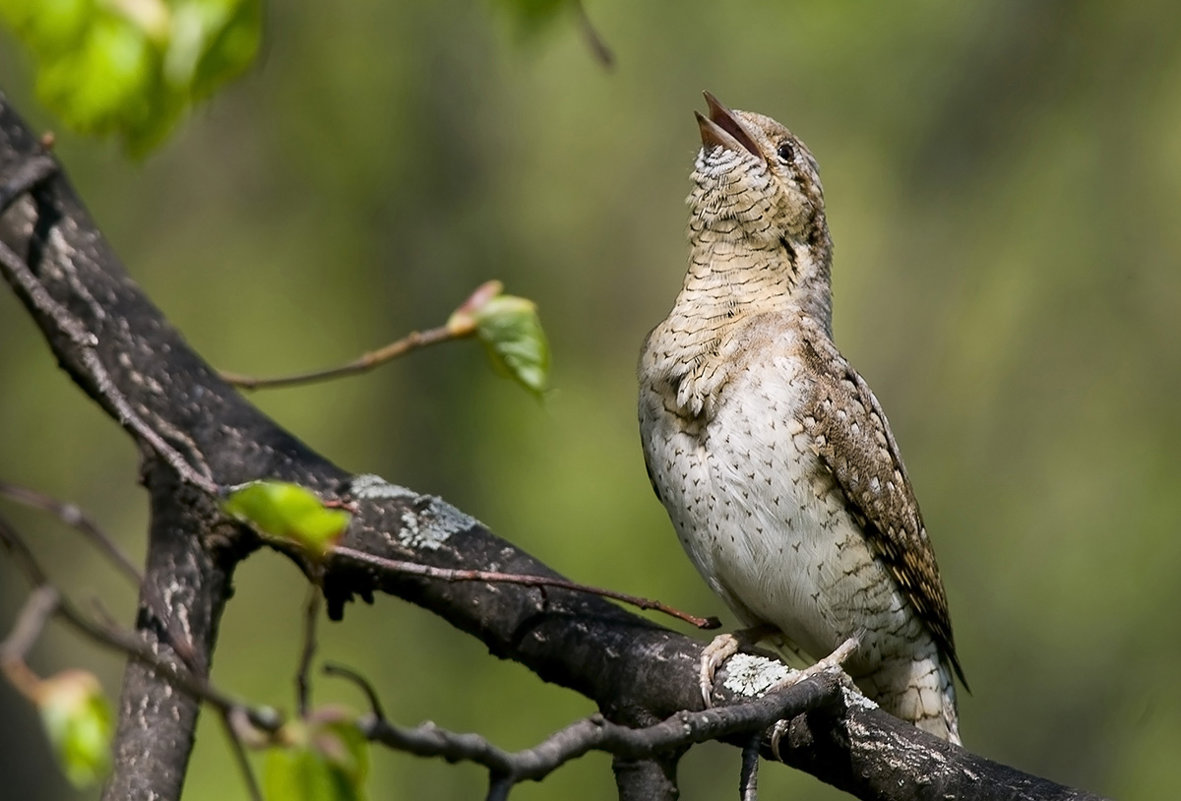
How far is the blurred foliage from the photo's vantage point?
145cm

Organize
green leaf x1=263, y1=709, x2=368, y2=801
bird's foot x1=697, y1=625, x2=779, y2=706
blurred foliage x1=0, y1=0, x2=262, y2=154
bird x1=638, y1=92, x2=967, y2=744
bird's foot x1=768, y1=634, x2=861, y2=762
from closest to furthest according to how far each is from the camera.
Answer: green leaf x1=263, y1=709, x2=368, y2=801 → blurred foliage x1=0, y1=0, x2=262, y2=154 → bird's foot x1=768, y1=634, x2=861, y2=762 → bird's foot x1=697, y1=625, x2=779, y2=706 → bird x1=638, y1=92, x2=967, y2=744

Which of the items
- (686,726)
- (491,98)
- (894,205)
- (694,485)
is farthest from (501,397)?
(686,726)

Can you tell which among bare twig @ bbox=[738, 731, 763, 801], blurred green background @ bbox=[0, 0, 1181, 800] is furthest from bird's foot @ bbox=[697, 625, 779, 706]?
blurred green background @ bbox=[0, 0, 1181, 800]

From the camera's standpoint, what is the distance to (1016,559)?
27.2 ft

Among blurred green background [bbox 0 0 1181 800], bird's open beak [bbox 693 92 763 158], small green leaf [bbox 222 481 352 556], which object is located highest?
blurred green background [bbox 0 0 1181 800]

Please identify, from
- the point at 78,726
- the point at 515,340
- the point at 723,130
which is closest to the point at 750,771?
the point at 515,340

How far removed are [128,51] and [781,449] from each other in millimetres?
2153

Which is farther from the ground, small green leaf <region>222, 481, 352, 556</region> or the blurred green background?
the blurred green background

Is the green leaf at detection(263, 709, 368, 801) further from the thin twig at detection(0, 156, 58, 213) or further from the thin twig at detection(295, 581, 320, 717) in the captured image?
the thin twig at detection(0, 156, 58, 213)

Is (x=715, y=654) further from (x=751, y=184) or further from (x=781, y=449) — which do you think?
(x=751, y=184)

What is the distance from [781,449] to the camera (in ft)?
10.9

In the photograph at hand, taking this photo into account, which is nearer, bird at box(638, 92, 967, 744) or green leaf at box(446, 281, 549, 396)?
green leaf at box(446, 281, 549, 396)

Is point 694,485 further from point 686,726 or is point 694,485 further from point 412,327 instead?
point 412,327

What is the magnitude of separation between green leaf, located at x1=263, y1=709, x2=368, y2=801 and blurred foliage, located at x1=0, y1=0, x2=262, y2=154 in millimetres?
722
